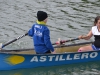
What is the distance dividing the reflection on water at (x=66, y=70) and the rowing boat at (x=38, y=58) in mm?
124

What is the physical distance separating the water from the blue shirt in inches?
89.9

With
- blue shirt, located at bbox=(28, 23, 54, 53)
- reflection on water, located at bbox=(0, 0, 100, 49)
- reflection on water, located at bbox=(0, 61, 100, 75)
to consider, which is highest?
blue shirt, located at bbox=(28, 23, 54, 53)

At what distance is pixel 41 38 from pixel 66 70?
140 centimetres

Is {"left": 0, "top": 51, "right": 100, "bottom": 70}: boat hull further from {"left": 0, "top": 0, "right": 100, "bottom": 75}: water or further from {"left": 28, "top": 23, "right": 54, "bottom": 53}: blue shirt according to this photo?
{"left": 0, "top": 0, "right": 100, "bottom": 75}: water

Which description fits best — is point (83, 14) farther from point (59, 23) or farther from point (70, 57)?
point (70, 57)

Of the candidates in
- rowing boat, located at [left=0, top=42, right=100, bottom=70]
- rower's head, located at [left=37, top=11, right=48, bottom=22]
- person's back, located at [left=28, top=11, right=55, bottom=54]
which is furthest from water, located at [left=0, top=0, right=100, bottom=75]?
rower's head, located at [left=37, top=11, right=48, bottom=22]

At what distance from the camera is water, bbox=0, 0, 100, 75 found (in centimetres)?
1437

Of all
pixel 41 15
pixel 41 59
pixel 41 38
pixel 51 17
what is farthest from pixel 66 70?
pixel 51 17

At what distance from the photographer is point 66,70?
11391 mm

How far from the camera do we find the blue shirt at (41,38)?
34.7ft

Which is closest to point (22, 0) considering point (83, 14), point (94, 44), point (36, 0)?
point (36, 0)

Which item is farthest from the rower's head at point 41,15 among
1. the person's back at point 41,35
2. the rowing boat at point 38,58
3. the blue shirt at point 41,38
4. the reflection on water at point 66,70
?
the reflection on water at point 66,70

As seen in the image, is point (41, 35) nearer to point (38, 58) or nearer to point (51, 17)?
point (38, 58)

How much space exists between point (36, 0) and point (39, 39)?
31.0ft
